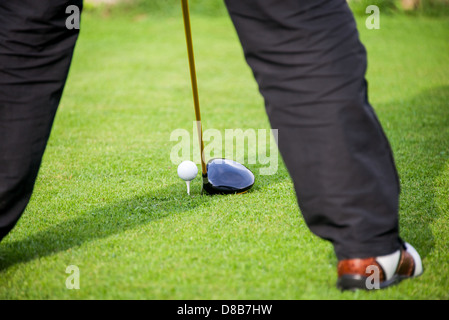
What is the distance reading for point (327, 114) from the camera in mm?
1369

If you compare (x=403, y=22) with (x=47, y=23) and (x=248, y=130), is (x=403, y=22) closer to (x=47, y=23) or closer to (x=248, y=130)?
(x=248, y=130)

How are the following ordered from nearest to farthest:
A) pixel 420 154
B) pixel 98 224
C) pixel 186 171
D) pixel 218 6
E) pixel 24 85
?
pixel 24 85, pixel 98 224, pixel 186 171, pixel 420 154, pixel 218 6

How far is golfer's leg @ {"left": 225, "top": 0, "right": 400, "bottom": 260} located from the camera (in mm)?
1366

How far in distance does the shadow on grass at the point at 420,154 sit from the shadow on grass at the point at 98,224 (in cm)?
97

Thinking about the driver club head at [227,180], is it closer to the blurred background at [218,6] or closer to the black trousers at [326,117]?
the black trousers at [326,117]

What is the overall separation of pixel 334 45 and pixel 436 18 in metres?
9.36

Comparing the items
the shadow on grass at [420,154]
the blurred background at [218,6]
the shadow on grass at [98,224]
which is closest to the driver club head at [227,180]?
the shadow on grass at [98,224]

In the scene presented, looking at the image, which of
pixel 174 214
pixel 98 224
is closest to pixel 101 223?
pixel 98 224

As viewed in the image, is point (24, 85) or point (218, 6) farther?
point (218, 6)

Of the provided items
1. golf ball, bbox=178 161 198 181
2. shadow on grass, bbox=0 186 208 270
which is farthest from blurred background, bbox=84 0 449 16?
shadow on grass, bbox=0 186 208 270

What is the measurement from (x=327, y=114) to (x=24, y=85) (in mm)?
1007

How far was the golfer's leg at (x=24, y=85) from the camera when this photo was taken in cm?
158

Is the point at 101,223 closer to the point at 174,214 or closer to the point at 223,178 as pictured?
the point at 174,214

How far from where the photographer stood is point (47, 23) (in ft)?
5.25
